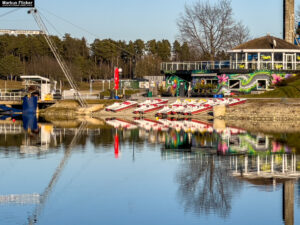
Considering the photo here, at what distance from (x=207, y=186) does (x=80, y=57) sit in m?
111

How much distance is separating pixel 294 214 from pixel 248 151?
14.3 metres

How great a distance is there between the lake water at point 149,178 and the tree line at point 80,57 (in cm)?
7786

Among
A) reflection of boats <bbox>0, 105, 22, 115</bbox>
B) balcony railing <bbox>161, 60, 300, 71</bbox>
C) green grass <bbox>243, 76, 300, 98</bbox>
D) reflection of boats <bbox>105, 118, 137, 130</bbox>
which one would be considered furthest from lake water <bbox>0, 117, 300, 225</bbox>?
balcony railing <bbox>161, 60, 300, 71</bbox>

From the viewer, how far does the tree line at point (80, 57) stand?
123m

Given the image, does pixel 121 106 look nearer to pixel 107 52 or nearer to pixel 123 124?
pixel 123 124

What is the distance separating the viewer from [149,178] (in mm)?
25375

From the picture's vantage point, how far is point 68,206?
19922mm

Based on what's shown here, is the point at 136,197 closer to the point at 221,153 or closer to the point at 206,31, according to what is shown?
the point at 221,153

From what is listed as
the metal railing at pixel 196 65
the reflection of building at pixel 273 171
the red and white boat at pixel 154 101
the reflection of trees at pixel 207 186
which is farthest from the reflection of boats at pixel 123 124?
the metal railing at pixel 196 65

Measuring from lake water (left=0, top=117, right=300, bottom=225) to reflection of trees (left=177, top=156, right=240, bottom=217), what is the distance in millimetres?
33

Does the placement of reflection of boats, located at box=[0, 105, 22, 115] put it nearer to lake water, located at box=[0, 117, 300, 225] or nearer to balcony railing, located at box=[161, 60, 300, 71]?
balcony railing, located at box=[161, 60, 300, 71]

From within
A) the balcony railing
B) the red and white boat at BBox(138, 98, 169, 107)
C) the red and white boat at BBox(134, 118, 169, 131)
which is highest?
the balcony railing

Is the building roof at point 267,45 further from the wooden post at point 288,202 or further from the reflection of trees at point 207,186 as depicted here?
the wooden post at point 288,202

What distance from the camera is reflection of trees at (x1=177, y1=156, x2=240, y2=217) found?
20.0 metres
